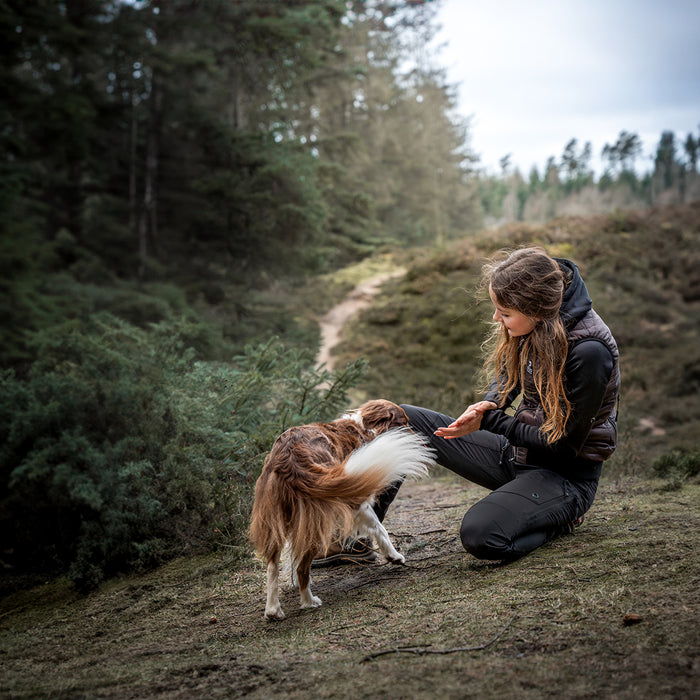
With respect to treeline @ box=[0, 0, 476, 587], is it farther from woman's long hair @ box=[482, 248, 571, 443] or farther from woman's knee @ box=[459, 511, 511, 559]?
woman's long hair @ box=[482, 248, 571, 443]

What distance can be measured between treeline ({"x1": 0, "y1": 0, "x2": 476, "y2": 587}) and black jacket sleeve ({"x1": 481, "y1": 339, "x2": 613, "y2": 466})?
7.50 feet

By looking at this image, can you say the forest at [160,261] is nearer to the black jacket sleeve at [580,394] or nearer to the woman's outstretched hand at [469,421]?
the woman's outstretched hand at [469,421]

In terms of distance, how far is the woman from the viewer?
2.91 metres

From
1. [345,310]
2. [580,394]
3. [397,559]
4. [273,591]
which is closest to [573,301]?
[580,394]

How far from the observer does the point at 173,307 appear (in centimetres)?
1180

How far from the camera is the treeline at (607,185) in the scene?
3869 cm

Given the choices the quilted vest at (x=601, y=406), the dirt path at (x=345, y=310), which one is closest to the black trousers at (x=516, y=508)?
the quilted vest at (x=601, y=406)

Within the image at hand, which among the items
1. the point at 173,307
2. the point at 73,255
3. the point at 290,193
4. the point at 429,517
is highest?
the point at 290,193

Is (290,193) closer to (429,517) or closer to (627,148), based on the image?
(429,517)

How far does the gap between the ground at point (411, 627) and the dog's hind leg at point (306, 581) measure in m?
0.06

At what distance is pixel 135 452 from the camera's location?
469 cm

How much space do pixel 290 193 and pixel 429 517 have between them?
31.2ft

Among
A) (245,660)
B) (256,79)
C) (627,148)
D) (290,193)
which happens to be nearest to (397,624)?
(245,660)

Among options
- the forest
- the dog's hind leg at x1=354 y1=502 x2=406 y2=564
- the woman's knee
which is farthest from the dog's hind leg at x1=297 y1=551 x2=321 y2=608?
the forest
